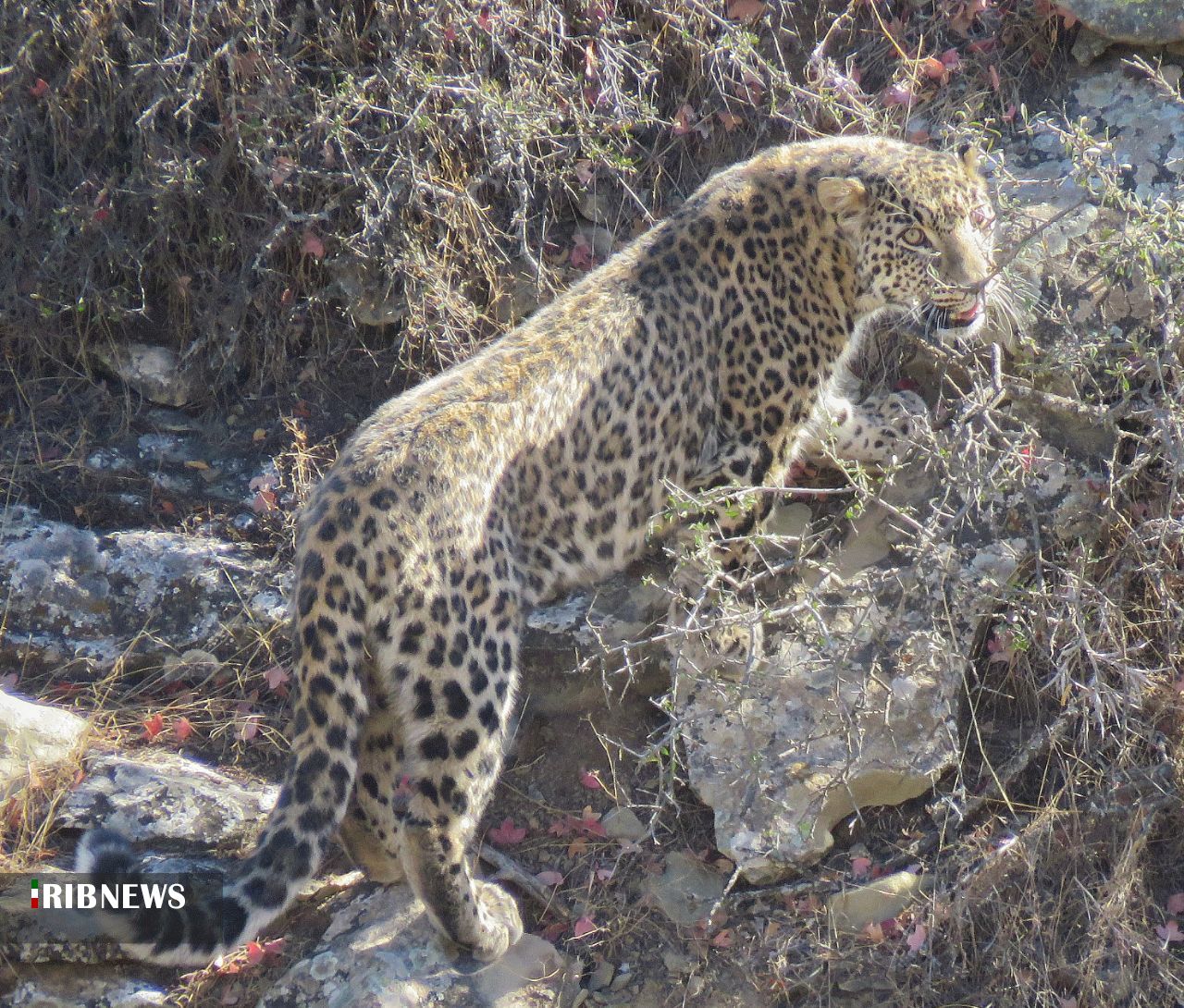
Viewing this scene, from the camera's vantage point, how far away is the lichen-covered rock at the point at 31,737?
582 cm

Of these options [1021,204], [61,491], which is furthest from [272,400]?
[1021,204]

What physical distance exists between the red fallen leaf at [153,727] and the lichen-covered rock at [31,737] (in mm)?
277

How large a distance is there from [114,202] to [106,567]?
2176 millimetres

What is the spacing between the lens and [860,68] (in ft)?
26.2

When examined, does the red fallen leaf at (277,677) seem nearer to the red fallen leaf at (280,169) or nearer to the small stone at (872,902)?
the red fallen leaf at (280,169)

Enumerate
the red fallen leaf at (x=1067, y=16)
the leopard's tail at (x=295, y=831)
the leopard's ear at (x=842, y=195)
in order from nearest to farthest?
the leopard's tail at (x=295, y=831) → the leopard's ear at (x=842, y=195) → the red fallen leaf at (x=1067, y=16)

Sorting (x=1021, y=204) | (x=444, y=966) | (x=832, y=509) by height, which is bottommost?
(x=444, y=966)

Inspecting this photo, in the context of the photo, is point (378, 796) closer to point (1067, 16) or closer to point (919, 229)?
point (919, 229)

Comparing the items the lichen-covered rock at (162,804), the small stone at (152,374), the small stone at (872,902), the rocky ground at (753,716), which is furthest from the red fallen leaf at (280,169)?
the small stone at (872,902)

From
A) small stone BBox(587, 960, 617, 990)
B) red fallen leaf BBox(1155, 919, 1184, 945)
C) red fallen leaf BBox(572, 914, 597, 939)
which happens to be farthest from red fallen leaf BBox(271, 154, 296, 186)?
red fallen leaf BBox(1155, 919, 1184, 945)

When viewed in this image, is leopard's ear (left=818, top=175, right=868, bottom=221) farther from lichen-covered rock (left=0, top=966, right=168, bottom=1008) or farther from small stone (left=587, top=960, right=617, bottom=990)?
lichen-covered rock (left=0, top=966, right=168, bottom=1008)

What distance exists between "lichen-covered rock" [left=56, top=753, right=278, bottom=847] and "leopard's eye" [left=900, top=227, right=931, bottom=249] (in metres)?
4.03

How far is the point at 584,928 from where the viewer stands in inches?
227

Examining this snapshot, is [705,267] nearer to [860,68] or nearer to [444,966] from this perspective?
[860,68]
